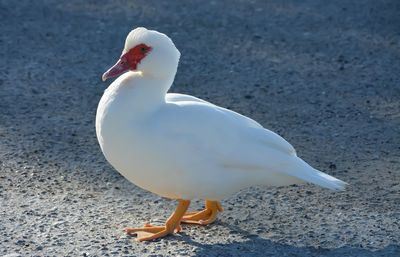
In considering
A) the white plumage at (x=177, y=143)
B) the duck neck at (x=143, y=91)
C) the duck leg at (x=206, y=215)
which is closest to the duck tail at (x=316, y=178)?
the white plumage at (x=177, y=143)

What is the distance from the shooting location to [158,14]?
10062mm

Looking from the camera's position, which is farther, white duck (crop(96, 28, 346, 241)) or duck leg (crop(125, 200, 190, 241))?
duck leg (crop(125, 200, 190, 241))

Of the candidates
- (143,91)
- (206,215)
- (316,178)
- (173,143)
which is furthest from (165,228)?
(316,178)

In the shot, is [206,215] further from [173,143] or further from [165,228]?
[173,143]

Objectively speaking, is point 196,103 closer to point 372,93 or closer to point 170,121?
point 170,121

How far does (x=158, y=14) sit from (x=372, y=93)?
2861 mm

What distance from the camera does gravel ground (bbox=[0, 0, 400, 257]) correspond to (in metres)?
5.53

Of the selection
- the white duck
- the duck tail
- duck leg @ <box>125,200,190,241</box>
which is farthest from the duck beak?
the duck tail

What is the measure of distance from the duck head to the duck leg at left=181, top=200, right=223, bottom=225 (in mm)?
881

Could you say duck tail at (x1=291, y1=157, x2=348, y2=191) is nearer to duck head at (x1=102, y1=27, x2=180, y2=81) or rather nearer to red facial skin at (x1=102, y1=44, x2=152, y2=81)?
duck head at (x1=102, y1=27, x2=180, y2=81)

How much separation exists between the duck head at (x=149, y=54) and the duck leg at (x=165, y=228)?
807mm

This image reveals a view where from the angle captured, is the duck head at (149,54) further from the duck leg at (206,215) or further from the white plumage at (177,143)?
the duck leg at (206,215)

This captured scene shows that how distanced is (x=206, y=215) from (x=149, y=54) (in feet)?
3.58

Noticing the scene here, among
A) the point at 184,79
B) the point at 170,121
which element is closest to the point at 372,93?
the point at 184,79
